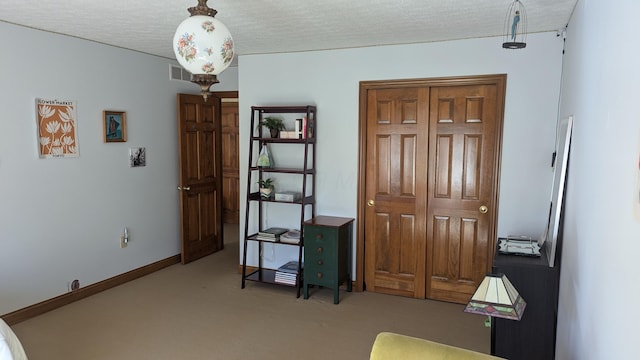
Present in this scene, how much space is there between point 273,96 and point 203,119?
1.23 meters

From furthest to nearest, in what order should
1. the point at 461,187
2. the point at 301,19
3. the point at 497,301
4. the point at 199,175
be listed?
1. the point at 199,175
2. the point at 461,187
3. the point at 301,19
4. the point at 497,301

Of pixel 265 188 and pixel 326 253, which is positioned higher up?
pixel 265 188

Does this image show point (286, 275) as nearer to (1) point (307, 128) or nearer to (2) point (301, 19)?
(1) point (307, 128)

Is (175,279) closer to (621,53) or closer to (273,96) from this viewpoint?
(273,96)

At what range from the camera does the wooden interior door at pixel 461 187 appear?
3.81 meters

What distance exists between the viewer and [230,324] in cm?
358

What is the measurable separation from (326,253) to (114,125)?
7.94 feet

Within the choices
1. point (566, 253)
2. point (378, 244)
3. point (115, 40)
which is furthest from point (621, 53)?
point (115, 40)

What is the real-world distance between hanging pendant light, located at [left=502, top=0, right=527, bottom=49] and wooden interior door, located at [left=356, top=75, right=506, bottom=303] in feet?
1.14

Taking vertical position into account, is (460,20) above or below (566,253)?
above

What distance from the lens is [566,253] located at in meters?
2.44

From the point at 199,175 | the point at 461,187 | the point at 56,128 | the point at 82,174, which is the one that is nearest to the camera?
the point at 56,128

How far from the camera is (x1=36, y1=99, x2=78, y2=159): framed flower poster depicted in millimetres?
3664

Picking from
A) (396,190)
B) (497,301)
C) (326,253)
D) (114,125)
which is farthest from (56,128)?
(497,301)
